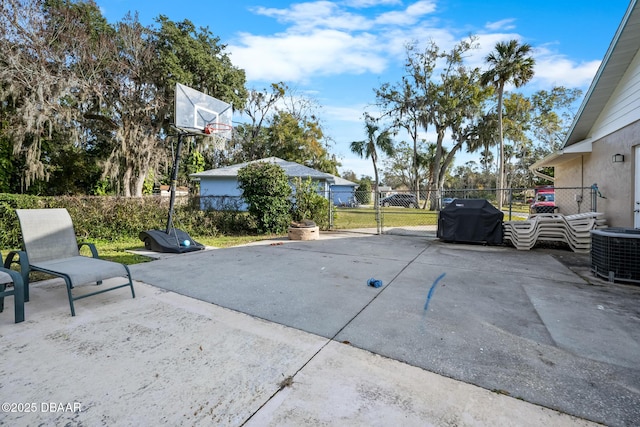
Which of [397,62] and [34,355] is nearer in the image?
[34,355]

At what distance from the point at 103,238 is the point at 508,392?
969 centimetres

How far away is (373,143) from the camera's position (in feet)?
98.8

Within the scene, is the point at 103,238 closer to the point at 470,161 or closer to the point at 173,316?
the point at 173,316

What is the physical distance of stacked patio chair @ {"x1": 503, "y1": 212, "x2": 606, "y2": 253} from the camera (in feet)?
22.2

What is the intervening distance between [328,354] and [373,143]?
1157 inches

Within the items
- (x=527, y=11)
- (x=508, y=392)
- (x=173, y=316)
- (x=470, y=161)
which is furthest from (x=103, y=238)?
(x=470, y=161)

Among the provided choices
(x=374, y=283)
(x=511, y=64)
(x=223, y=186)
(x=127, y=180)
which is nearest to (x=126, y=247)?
(x=374, y=283)

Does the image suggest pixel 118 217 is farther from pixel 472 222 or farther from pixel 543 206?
pixel 543 206

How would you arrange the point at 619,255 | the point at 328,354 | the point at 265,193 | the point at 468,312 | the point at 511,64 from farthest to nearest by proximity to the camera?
1. the point at 511,64
2. the point at 265,193
3. the point at 619,255
4. the point at 468,312
5. the point at 328,354

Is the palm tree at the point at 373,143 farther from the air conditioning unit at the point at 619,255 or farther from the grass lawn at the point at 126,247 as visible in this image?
the air conditioning unit at the point at 619,255

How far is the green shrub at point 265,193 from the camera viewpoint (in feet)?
31.5

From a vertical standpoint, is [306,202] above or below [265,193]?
below

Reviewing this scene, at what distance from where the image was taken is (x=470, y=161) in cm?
6347

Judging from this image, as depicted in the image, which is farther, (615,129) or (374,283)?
(615,129)
